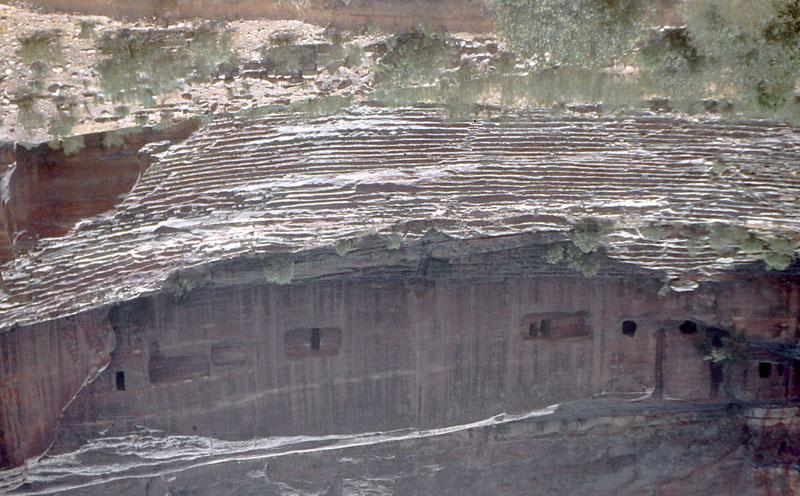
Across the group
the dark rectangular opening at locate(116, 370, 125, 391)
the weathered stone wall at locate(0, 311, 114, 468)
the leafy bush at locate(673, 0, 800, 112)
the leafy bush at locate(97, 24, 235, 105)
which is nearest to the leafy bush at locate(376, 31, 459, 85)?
the leafy bush at locate(97, 24, 235, 105)

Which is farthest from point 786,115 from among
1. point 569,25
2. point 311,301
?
point 311,301

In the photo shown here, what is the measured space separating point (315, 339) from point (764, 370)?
3.68 meters

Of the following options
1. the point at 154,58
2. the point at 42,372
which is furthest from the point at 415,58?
the point at 42,372

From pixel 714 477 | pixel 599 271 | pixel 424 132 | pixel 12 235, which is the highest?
pixel 424 132

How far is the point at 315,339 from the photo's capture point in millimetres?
5895

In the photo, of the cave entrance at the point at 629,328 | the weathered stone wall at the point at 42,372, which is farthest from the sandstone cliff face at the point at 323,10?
the cave entrance at the point at 629,328

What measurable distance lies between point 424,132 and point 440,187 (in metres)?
0.36

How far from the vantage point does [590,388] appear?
20.6 ft

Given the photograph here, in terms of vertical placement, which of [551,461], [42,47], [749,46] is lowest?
[551,461]

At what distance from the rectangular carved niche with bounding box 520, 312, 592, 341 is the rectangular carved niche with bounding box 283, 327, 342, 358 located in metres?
1.43

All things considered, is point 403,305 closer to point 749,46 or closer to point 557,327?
point 557,327

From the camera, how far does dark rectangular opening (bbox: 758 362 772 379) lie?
6.51 m

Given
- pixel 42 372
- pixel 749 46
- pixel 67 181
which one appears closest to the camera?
pixel 749 46

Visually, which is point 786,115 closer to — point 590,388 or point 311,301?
point 590,388
